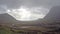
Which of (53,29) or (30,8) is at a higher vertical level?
(30,8)

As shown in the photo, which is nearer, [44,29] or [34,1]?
[44,29]

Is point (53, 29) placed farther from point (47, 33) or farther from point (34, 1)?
point (34, 1)

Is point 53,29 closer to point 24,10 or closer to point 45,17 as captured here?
point 45,17

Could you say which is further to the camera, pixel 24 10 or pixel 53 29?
pixel 24 10

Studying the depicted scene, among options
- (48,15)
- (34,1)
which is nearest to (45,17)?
(48,15)

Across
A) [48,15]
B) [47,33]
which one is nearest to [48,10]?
[48,15]

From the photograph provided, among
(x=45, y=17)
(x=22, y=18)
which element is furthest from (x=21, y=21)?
(x=45, y=17)

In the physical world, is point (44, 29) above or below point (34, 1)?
below
